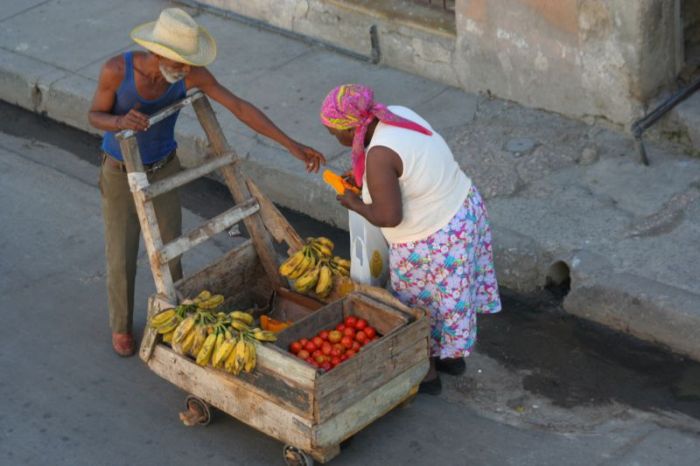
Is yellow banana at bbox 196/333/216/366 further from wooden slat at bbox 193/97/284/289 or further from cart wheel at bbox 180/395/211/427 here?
wooden slat at bbox 193/97/284/289

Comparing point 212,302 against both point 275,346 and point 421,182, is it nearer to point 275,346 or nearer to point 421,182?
point 275,346

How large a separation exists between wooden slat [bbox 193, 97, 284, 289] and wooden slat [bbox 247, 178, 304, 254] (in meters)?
0.05

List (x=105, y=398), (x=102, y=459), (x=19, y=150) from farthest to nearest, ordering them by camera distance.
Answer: (x=19, y=150) < (x=105, y=398) < (x=102, y=459)

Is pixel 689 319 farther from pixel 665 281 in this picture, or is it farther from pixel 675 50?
pixel 675 50

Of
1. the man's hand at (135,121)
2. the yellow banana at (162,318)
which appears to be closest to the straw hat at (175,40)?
the man's hand at (135,121)

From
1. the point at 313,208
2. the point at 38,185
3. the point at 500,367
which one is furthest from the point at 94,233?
the point at 500,367

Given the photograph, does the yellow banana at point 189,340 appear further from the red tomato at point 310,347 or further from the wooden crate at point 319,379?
the red tomato at point 310,347

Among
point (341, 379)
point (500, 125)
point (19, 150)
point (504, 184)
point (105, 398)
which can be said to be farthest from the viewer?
point (19, 150)

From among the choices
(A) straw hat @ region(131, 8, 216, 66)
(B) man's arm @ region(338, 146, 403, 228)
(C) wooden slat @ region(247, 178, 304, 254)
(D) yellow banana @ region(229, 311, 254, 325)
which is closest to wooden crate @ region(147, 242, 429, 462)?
(D) yellow banana @ region(229, 311, 254, 325)

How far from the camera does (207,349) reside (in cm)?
600

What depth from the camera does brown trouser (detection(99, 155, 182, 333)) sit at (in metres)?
6.74

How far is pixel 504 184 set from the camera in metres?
8.16

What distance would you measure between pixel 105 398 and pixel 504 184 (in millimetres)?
2883

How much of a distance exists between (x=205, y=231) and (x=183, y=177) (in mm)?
310
